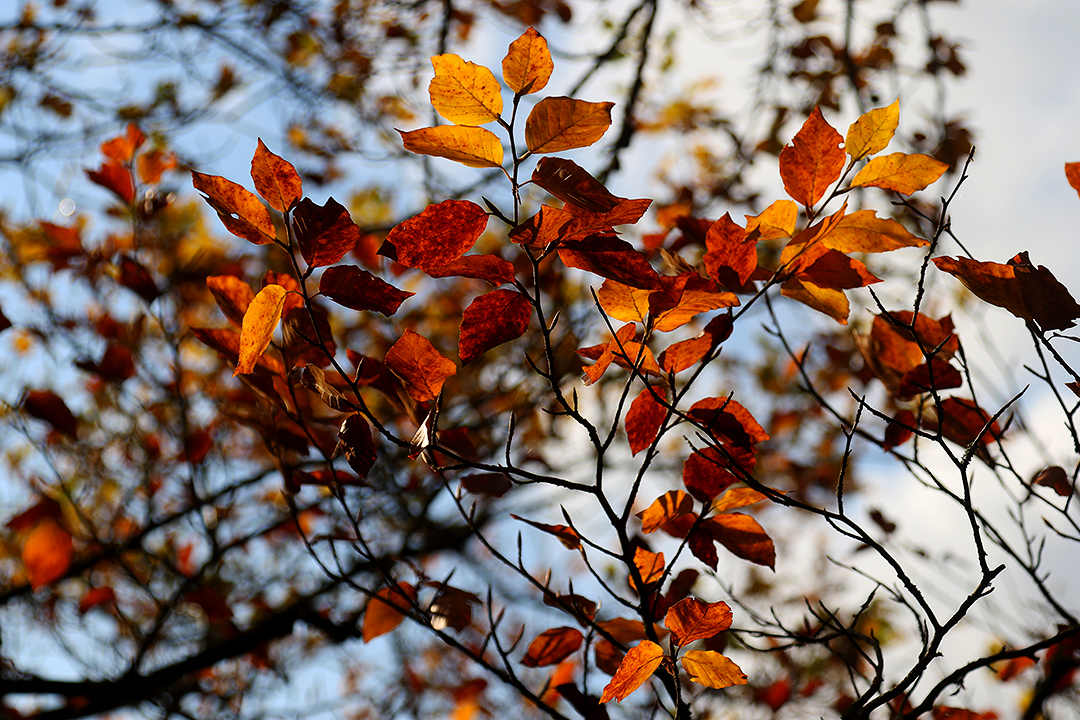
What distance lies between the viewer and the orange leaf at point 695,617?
698 mm

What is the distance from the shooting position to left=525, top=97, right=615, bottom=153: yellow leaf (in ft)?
2.07

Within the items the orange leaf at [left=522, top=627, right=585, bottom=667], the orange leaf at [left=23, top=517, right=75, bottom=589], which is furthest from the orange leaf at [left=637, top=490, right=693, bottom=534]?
the orange leaf at [left=23, top=517, right=75, bottom=589]

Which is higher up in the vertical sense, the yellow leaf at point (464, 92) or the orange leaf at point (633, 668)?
the yellow leaf at point (464, 92)

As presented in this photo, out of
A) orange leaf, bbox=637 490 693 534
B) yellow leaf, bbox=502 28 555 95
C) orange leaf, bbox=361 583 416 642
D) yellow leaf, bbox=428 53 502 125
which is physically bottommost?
orange leaf, bbox=637 490 693 534

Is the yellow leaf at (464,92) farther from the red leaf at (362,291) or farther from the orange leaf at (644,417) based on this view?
the orange leaf at (644,417)

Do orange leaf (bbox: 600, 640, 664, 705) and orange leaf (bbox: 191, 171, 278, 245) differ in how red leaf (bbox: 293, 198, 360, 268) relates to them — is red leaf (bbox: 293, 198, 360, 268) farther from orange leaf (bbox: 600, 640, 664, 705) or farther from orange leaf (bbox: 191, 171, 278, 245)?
orange leaf (bbox: 600, 640, 664, 705)

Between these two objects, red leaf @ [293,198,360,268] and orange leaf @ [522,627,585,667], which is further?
orange leaf @ [522,627,585,667]

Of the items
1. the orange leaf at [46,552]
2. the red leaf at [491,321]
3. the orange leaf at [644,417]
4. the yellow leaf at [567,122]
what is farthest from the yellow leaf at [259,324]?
the orange leaf at [46,552]

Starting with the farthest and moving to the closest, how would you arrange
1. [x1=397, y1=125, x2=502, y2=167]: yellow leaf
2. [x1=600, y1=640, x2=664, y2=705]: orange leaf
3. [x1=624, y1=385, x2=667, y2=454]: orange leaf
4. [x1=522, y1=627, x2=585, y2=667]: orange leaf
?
[x1=522, y1=627, x2=585, y2=667]: orange leaf → [x1=624, y1=385, x2=667, y2=454]: orange leaf → [x1=600, y1=640, x2=664, y2=705]: orange leaf → [x1=397, y1=125, x2=502, y2=167]: yellow leaf

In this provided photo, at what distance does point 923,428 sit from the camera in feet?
3.27

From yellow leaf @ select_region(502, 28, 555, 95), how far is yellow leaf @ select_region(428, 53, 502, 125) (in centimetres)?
2

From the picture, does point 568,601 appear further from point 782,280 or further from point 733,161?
point 733,161

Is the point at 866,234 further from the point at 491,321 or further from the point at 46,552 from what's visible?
the point at 46,552

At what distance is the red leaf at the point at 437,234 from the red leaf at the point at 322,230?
9 centimetres
